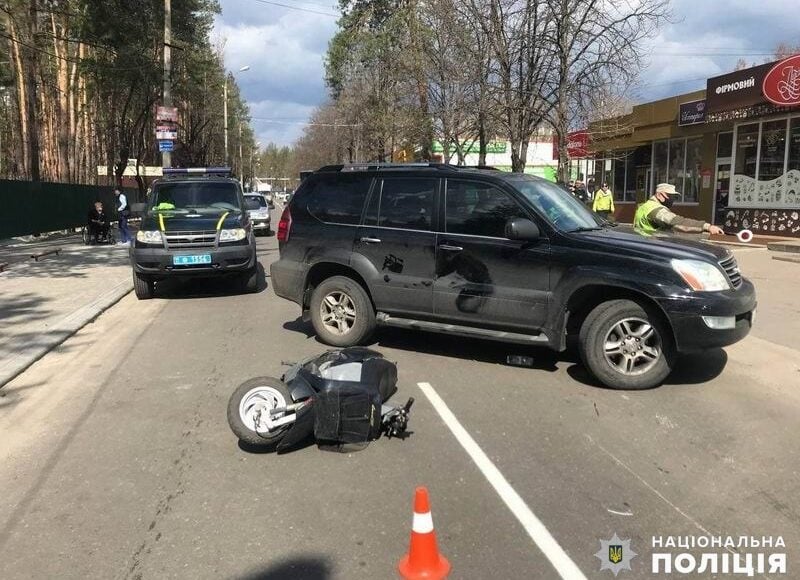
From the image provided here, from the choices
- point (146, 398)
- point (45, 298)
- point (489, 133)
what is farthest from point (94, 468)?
point (489, 133)

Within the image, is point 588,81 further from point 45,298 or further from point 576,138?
point 45,298

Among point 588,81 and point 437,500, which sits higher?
point 588,81

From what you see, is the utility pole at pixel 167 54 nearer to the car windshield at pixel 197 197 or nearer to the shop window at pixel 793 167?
the car windshield at pixel 197 197

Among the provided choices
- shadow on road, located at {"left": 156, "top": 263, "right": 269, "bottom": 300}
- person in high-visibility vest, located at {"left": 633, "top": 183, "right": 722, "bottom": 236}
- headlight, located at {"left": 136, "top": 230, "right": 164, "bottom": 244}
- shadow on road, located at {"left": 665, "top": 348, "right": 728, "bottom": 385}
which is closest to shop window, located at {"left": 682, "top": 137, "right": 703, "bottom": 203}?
person in high-visibility vest, located at {"left": 633, "top": 183, "right": 722, "bottom": 236}

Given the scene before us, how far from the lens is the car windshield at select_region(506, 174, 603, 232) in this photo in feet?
20.1

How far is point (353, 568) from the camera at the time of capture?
3092mm

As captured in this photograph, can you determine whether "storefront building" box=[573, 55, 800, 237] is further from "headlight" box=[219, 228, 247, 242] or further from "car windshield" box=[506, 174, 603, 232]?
"car windshield" box=[506, 174, 603, 232]

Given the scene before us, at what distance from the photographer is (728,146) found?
21234 mm

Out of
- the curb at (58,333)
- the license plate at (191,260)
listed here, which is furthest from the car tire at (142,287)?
the license plate at (191,260)

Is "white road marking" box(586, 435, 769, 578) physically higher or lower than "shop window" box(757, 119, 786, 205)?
lower

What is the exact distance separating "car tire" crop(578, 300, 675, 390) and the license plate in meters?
6.68

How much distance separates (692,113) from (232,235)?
17.9 meters

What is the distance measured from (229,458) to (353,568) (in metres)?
1.57

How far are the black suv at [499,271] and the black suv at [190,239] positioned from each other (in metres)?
3.19
